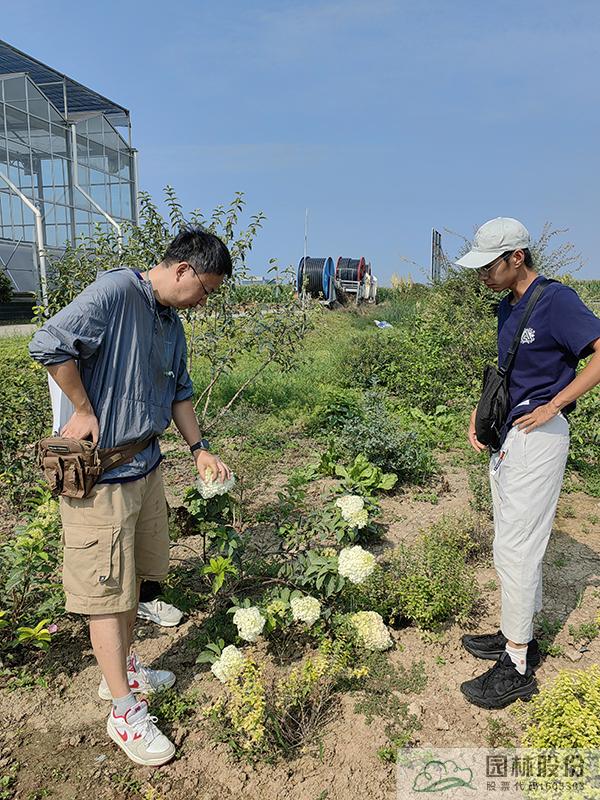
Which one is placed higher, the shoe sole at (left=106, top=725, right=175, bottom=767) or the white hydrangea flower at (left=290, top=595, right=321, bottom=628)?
the white hydrangea flower at (left=290, top=595, right=321, bottom=628)

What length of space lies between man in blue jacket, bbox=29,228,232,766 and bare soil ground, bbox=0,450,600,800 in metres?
0.12

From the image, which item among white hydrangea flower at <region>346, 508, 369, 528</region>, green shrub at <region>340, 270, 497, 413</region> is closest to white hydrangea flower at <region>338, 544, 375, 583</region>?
white hydrangea flower at <region>346, 508, 369, 528</region>

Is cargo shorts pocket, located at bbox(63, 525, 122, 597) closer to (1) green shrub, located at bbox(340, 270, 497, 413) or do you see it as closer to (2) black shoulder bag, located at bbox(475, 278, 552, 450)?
(2) black shoulder bag, located at bbox(475, 278, 552, 450)

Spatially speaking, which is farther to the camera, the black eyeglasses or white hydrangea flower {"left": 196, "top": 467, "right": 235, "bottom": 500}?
white hydrangea flower {"left": 196, "top": 467, "right": 235, "bottom": 500}

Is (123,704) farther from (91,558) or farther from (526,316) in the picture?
(526,316)

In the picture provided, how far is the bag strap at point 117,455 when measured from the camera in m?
2.03

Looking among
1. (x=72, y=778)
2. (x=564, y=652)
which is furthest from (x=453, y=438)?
(x=72, y=778)

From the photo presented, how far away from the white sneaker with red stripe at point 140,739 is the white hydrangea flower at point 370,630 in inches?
32.2

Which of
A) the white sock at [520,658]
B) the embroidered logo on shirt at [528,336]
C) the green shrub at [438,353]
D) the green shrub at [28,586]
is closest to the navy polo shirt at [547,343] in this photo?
the embroidered logo on shirt at [528,336]

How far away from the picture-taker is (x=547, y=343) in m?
2.20

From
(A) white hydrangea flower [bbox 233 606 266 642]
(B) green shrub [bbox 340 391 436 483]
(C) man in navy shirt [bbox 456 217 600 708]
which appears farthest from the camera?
(B) green shrub [bbox 340 391 436 483]

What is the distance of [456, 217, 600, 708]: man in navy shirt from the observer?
2.16 m

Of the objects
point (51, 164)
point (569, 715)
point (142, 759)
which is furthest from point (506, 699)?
point (51, 164)

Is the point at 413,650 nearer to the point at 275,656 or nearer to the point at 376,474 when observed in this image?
the point at 275,656
